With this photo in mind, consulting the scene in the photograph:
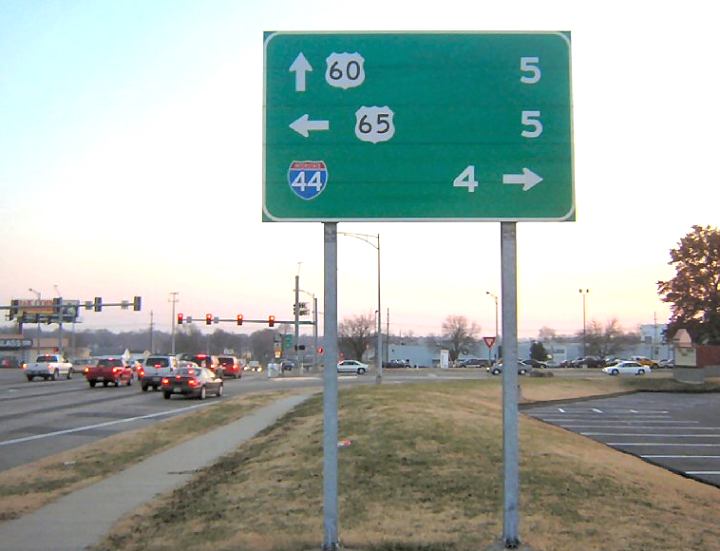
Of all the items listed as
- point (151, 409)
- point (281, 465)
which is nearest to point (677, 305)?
point (151, 409)

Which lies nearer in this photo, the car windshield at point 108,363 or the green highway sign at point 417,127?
the green highway sign at point 417,127

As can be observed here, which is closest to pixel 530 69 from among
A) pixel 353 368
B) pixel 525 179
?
pixel 525 179

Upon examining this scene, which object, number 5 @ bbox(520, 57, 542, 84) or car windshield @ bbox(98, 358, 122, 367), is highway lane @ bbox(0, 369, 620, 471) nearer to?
car windshield @ bbox(98, 358, 122, 367)

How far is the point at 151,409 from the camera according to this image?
25.9 meters

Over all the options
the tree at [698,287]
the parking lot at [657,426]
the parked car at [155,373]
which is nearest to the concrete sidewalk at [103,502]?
the parking lot at [657,426]

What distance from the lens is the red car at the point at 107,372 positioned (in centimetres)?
3862

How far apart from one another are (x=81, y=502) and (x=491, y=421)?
910cm

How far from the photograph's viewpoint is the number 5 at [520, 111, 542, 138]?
235 inches

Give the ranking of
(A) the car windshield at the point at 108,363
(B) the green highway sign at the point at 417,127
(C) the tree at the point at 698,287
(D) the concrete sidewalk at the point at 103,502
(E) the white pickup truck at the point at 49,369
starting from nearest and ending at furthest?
(B) the green highway sign at the point at 417,127 < (D) the concrete sidewalk at the point at 103,502 < (A) the car windshield at the point at 108,363 < (E) the white pickup truck at the point at 49,369 < (C) the tree at the point at 698,287

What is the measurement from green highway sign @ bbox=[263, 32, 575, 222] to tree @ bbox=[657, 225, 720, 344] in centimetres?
6546

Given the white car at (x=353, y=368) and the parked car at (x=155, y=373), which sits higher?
the parked car at (x=155, y=373)

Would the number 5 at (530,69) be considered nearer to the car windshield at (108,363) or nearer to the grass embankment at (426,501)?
the grass embankment at (426,501)

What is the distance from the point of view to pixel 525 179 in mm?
5934

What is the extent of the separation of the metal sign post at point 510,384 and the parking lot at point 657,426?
6.63m
